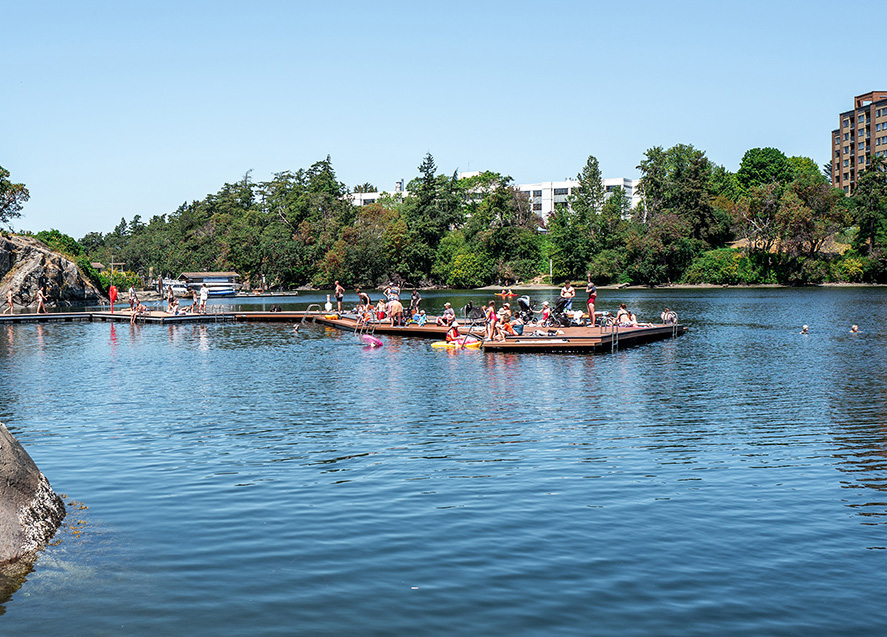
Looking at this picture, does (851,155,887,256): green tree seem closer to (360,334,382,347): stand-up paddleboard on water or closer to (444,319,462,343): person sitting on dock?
(444,319,462,343): person sitting on dock

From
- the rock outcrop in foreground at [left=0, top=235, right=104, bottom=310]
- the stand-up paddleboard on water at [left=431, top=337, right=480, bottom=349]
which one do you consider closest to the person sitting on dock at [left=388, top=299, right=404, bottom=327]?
the stand-up paddleboard on water at [left=431, top=337, right=480, bottom=349]

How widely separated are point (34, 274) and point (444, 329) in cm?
7046

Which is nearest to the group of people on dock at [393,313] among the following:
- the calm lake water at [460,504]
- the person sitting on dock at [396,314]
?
the person sitting on dock at [396,314]

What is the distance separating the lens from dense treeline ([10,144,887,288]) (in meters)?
119

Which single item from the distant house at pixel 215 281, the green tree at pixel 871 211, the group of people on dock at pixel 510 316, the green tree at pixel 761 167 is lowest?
the group of people on dock at pixel 510 316

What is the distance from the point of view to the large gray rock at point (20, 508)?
34.3 ft

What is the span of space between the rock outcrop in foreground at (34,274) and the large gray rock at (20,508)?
87875 mm

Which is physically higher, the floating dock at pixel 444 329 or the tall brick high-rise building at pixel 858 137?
the tall brick high-rise building at pixel 858 137

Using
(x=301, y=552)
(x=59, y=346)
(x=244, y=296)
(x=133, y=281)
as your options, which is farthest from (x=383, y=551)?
(x=133, y=281)

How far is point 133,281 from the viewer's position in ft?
465

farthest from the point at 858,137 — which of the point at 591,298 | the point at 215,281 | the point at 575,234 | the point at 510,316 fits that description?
the point at 510,316

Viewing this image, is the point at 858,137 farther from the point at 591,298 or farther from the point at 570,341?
the point at 570,341

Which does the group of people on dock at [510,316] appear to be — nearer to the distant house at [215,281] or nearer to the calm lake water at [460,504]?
the calm lake water at [460,504]

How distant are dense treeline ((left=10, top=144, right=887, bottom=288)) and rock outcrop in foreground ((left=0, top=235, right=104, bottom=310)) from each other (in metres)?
31.8
